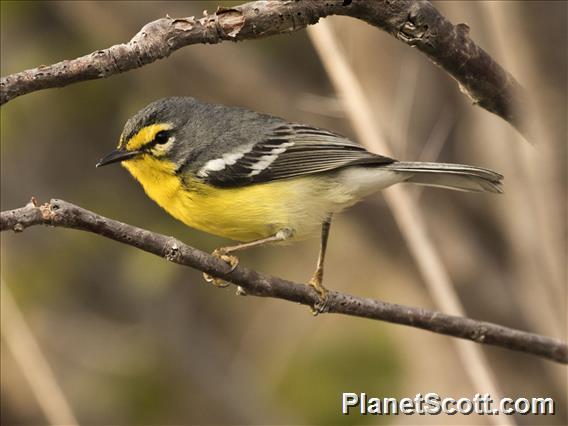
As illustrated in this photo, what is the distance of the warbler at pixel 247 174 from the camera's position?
139 inches

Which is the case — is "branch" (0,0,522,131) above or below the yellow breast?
below

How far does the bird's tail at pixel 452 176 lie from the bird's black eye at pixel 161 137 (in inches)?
38.1

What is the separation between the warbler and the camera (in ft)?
11.6

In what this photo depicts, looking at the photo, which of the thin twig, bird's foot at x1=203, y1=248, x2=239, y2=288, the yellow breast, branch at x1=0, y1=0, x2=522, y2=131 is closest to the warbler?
the yellow breast

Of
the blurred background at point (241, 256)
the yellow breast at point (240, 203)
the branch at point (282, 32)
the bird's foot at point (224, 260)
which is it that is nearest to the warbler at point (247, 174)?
the yellow breast at point (240, 203)

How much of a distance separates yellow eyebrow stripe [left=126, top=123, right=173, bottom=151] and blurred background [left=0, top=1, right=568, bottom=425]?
56.6 inches

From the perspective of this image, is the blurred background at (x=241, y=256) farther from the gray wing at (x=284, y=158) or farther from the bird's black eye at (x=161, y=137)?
the bird's black eye at (x=161, y=137)

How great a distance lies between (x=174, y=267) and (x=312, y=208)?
1769mm

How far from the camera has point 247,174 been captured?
3607 millimetres

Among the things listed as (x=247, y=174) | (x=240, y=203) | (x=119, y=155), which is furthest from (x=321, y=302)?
(x=119, y=155)

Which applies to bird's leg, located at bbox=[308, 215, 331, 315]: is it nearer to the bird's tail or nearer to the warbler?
the warbler

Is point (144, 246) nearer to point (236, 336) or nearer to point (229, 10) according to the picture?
point (229, 10)

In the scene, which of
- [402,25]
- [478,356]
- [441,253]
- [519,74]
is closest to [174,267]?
[441,253]

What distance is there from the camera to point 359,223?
18.6 ft
